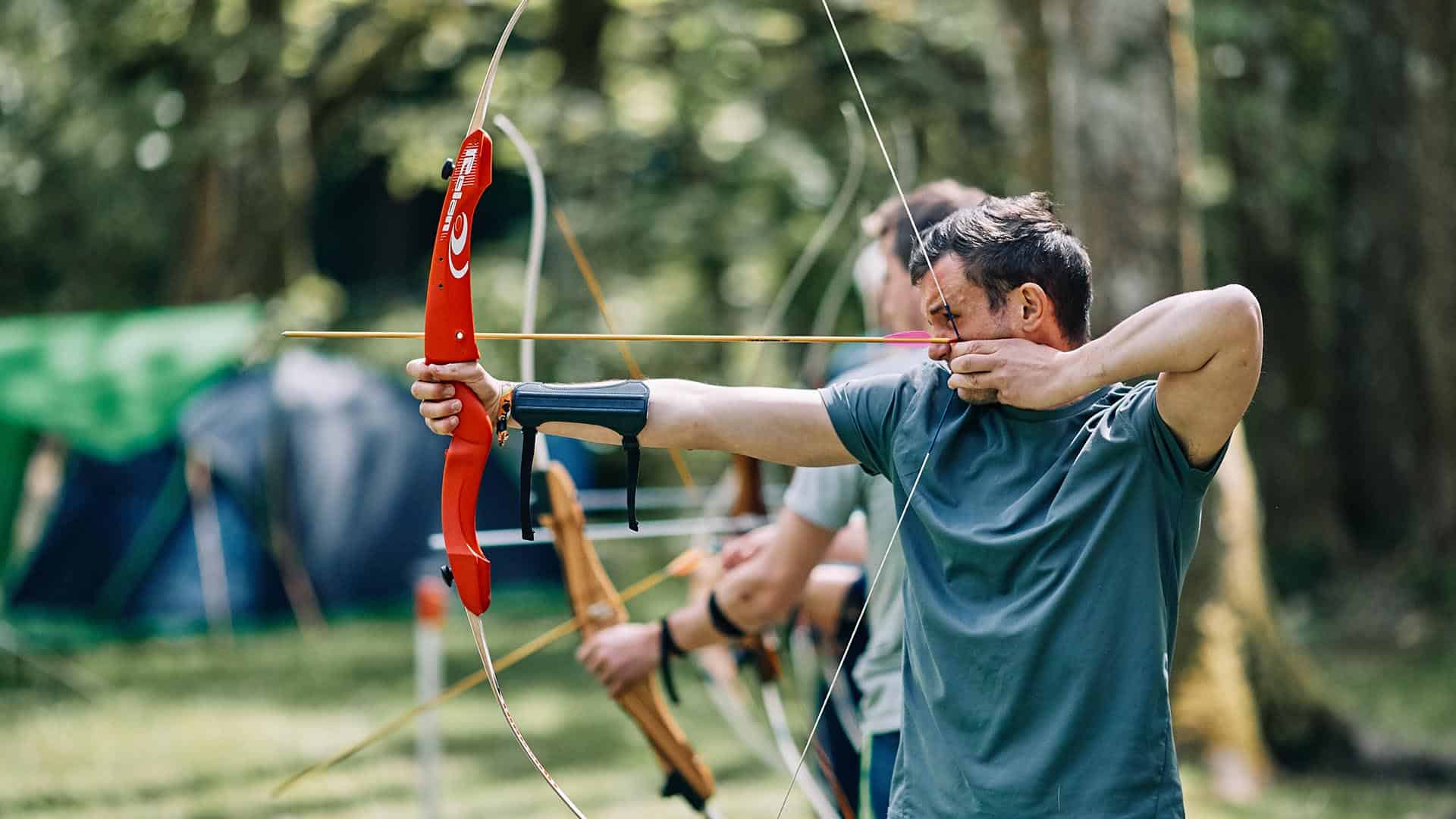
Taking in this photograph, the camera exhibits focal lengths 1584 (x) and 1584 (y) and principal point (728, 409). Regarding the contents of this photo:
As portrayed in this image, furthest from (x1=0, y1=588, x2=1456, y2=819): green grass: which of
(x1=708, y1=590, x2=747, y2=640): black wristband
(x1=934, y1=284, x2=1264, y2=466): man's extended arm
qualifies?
(x1=934, y1=284, x2=1264, y2=466): man's extended arm

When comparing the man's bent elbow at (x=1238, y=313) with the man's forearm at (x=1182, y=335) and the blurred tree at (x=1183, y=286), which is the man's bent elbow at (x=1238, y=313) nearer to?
the man's forearm at (x=1182, y=335)

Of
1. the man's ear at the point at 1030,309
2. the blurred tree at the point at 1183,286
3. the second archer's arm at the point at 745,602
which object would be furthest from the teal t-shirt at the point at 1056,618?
the blurred tree at the point at 1183,286

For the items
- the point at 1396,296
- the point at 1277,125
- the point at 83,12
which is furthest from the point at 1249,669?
the point at 83,12

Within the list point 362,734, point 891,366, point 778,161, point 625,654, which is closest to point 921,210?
point 891,366

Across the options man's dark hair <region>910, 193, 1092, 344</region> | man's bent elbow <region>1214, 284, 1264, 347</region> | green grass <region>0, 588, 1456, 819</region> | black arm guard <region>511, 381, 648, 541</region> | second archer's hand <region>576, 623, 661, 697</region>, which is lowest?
green grass <region>0, 588, 1456, 819</region>

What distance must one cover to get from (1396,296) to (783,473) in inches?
141

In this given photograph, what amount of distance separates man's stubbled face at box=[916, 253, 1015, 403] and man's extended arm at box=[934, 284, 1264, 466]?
0.11 meters

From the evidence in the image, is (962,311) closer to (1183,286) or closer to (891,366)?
(891,366)

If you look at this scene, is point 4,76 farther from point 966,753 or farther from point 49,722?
point 966,753

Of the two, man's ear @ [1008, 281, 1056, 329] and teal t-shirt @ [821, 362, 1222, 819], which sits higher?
man's ear @ [1008, 281, 1056, 329]

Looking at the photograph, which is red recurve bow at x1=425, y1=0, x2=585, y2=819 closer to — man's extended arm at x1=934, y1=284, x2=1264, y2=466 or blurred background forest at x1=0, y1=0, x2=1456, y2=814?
man's extended arm at x1=934, y1=284, x2=1264, y2=466

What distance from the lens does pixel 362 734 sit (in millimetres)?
6246

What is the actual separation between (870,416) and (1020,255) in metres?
0.26

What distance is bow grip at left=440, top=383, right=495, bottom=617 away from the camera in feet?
6.42
